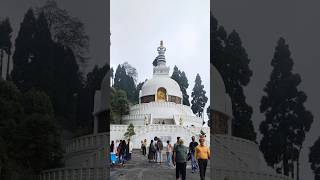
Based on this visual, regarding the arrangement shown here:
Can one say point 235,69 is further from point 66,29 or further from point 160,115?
point 160,115

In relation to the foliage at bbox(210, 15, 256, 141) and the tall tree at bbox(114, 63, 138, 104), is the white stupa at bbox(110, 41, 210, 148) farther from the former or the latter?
the tall tree at bbox(114, 63, 138, 104)

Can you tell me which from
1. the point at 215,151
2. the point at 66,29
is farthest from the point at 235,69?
the point at 66,29

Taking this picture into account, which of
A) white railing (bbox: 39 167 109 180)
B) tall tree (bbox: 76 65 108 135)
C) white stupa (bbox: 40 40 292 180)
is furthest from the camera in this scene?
tall tree (bbox: 76 65 108 135)

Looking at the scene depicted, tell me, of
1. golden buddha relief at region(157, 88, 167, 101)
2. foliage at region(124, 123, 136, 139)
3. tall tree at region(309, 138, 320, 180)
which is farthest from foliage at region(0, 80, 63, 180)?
golden buddha relief at region(157, 88, 167, 101)

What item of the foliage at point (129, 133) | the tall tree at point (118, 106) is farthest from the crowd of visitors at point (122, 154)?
the tall tree at point (118, 106)

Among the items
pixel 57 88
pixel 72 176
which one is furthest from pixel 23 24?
pixel 72 176

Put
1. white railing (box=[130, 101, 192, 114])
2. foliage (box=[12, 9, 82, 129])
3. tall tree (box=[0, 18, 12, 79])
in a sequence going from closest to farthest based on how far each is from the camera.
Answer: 1. foliage (box=[12, 9, 82, 129])
2. tall tree (box=[0, 18, 12, 79])
3. white railing (box=[130, 101, 192, 114])

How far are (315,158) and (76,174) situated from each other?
19.5ft

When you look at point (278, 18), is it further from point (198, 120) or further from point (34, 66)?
point (198, 120)

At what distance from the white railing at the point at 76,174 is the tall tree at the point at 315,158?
5.29m

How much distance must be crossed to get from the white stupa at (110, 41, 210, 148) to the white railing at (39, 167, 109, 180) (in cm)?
760

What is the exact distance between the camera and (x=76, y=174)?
1170 centimetres

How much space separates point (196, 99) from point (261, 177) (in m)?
24.5

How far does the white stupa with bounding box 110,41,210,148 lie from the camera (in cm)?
2072
